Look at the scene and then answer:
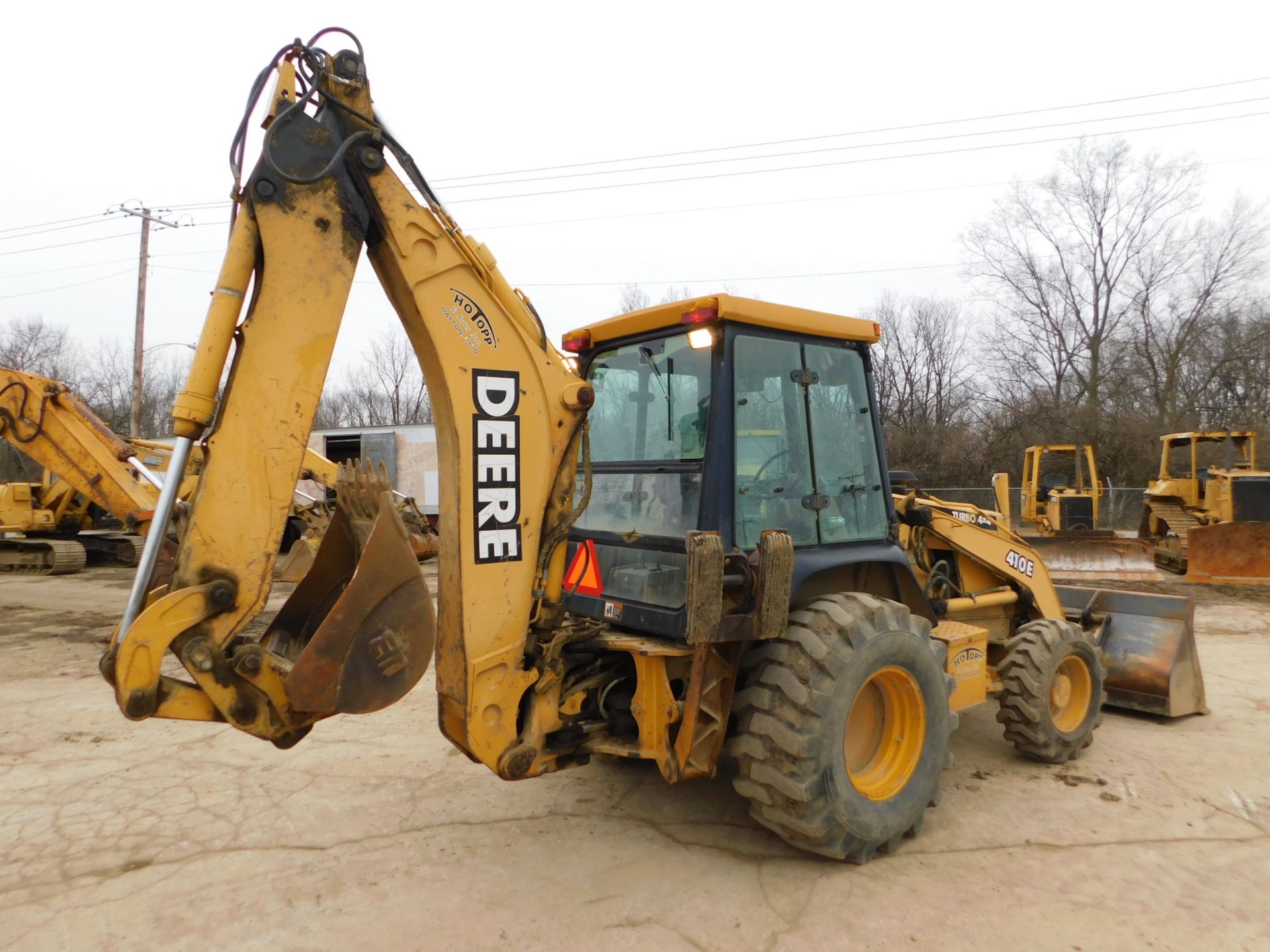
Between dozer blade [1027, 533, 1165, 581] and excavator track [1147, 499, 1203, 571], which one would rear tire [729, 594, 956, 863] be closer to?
dozer blade [1027, 533, 1165, 581]

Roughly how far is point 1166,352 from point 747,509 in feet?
91.2

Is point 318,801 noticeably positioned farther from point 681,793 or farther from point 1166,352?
point 1166,352

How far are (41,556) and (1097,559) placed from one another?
17.2m

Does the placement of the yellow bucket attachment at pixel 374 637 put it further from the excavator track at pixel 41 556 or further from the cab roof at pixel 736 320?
the excavator track at pixel 41 556

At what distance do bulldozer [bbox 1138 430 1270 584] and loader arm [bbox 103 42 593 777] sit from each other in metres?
11.2

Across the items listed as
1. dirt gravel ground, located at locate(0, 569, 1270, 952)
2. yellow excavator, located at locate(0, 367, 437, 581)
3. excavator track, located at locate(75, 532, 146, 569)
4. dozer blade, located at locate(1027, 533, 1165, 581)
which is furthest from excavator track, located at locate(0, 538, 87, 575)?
dozer blade, located at locate(1027, 533, 1165, 581)

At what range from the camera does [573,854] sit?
11.6 feet

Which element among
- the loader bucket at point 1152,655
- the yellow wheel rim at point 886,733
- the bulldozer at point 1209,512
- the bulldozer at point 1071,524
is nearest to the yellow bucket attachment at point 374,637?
the yellow wheel rim at point 886,733

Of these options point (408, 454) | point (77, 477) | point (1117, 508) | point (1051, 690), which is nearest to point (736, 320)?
point (1051, 690)

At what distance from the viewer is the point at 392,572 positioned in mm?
2848

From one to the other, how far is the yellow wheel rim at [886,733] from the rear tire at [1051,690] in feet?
3.85

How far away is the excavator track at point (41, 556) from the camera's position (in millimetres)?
13961

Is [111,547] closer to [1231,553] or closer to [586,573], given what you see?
[586,573]

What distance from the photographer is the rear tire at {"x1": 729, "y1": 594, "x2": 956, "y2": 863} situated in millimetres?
3234
